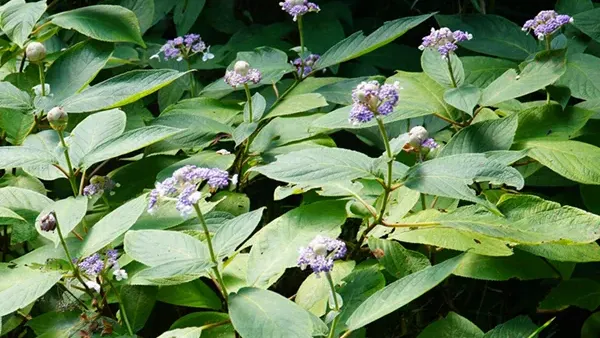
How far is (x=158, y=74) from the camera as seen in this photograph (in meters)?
1.65

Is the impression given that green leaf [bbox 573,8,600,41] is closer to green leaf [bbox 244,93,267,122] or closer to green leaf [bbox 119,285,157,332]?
green leaf [bbox 244,93,267,122]

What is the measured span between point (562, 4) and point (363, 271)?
109cm

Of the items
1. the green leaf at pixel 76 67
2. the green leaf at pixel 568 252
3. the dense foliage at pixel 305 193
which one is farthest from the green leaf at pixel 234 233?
the green leaf at pixel 76 67

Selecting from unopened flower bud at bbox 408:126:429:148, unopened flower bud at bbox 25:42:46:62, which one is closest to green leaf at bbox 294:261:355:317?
unopened flower bud at bbox 408:126:429:148

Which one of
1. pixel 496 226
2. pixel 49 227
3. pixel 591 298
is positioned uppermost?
pixel 49 227

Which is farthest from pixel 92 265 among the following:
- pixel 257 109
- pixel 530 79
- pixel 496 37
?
pixel 496 37

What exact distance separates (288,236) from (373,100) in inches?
11.6

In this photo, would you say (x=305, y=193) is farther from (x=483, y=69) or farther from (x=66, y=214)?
(x=483, y=69)

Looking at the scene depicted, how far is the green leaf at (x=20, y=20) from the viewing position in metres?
1.73

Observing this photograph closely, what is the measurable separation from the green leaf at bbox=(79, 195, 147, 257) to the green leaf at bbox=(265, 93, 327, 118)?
1.48 feet

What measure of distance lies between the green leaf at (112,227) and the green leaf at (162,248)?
7 cm

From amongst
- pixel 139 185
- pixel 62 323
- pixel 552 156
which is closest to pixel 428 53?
pixel 552 156

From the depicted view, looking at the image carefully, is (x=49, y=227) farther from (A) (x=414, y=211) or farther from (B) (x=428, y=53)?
(B) (x=428, y=53)

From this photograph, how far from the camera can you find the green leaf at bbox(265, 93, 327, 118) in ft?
5.49
